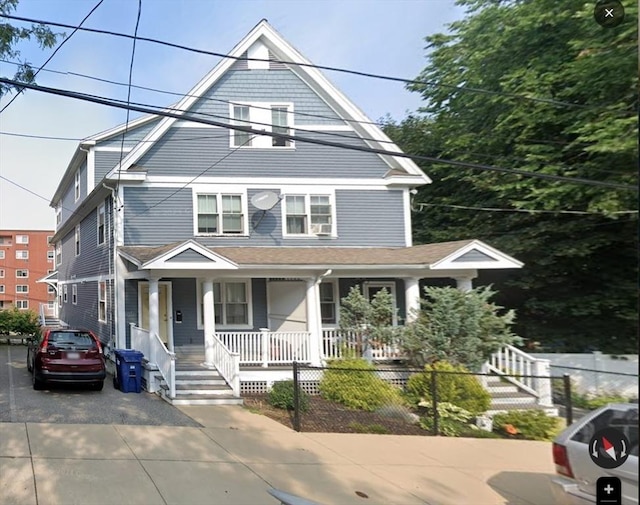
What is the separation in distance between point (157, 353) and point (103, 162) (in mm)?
8376

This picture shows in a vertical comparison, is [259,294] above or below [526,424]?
above

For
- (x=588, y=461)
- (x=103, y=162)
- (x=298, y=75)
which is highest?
(x=298, y=75)

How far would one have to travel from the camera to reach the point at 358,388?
395 inches

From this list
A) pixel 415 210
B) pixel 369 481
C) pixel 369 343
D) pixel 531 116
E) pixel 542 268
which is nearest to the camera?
pixel 369 481

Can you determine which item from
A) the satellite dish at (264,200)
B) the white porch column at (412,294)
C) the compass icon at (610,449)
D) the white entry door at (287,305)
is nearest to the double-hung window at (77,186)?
the satellite dish at (264,200)

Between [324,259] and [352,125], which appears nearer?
[324,259]

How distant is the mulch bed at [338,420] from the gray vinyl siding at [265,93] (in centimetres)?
810

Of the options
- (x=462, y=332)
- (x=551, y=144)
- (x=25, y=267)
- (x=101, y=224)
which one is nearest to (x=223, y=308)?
(x=101, y=224)

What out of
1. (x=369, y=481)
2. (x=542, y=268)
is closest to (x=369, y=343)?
(x=542, y=268)

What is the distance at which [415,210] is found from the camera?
16188 millimetres

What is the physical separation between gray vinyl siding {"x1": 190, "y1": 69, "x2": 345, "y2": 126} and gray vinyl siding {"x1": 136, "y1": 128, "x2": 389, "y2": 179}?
0.59 metres

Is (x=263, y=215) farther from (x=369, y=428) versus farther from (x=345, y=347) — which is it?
(x=369, y=428)

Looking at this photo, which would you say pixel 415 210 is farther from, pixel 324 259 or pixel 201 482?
pixel 201 482

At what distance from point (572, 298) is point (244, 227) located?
8334 mm
